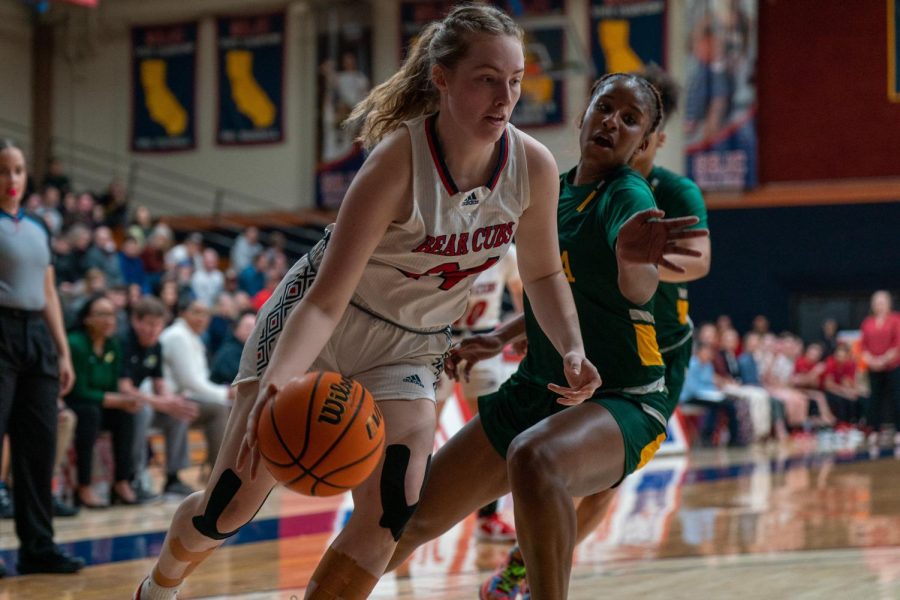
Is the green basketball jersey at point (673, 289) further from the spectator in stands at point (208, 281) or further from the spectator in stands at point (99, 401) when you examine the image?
the spectator in stands at point (208, 281)

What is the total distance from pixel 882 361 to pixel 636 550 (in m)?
9.70

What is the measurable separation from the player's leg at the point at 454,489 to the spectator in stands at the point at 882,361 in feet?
38.6

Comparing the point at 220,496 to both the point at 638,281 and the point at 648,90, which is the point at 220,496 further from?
the point at 648,90

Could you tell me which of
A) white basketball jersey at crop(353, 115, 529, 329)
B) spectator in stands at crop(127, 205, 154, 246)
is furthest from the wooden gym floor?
spectator in stands at crop(127, 205, 154, 246)

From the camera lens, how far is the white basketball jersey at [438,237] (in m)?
2.98

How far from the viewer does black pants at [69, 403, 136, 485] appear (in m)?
7.60

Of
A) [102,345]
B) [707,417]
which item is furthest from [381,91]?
[707,417]

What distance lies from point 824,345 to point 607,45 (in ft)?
18.5

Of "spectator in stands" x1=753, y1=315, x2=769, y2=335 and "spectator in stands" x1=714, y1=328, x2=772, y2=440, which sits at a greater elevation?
"spectator in stands" x1=753, y1=315, x2=769, y2=335

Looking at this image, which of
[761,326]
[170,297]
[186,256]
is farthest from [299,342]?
[761,326]

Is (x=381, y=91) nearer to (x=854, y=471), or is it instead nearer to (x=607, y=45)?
(x=854, y=471)

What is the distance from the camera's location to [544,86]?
18281 mm

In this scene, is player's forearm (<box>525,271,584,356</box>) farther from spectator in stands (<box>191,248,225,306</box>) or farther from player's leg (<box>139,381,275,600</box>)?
spectator in stands (<box>191,248,225,306</box>)

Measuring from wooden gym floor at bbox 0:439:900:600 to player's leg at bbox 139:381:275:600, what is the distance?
0.39 m
